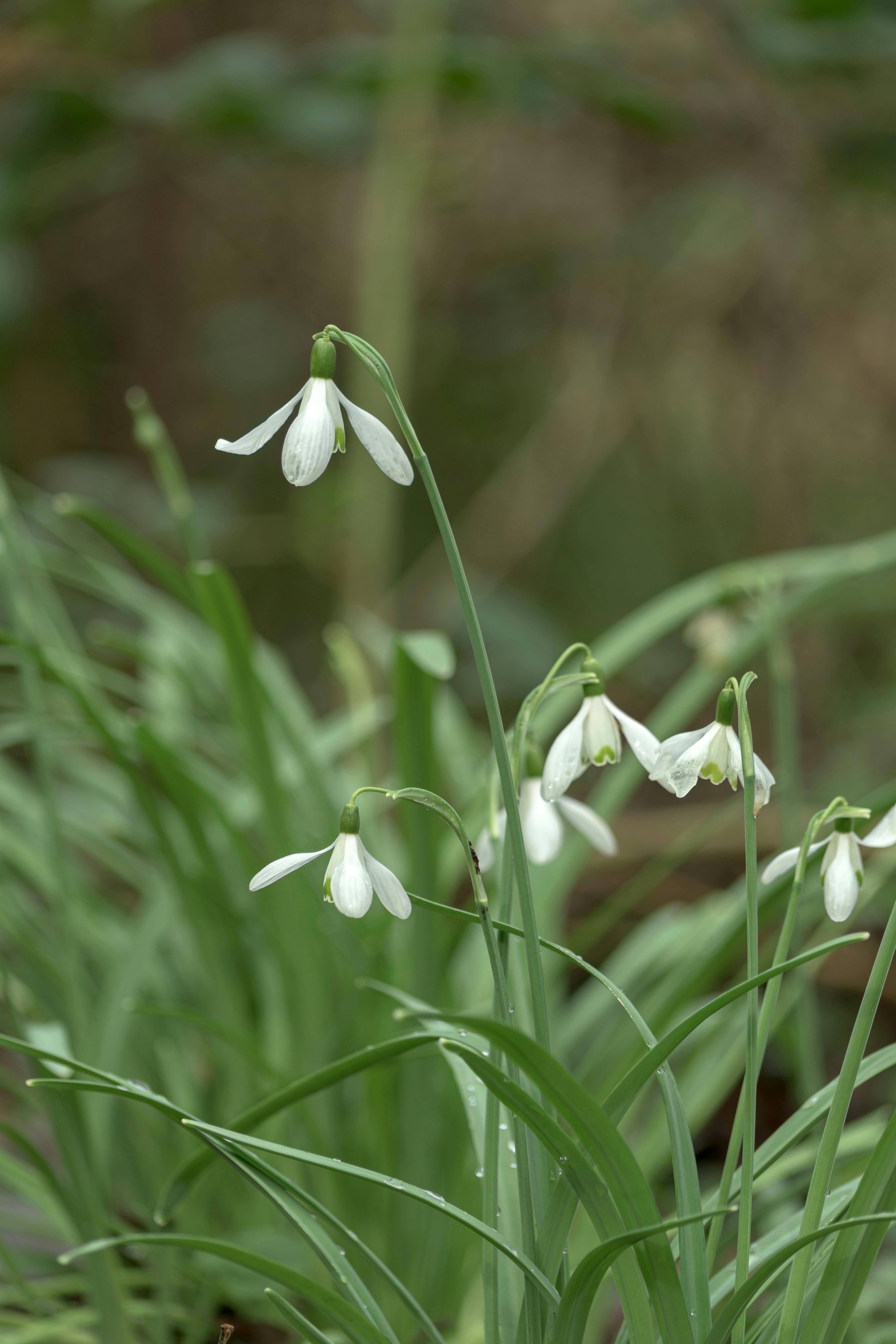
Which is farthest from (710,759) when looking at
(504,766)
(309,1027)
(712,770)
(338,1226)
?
(309,1027)

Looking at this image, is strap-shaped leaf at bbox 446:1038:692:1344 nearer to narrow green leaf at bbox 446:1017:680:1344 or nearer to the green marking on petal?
narrow green leaf at bbox 446:1017:680:1344

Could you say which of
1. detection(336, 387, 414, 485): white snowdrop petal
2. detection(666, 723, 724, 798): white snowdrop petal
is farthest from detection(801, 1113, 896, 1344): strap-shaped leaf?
detection(336, 387, 414, 485): white snowdrop petal

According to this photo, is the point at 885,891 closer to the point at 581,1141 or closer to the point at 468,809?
the point at 468,809

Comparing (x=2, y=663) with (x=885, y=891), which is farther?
(x=885, y=891)

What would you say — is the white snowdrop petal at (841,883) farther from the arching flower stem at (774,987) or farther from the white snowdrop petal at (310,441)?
the white snowdrop petal at (310,441)

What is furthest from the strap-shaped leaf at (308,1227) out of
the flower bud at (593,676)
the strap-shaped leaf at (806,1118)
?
the flower bud at (593,676)

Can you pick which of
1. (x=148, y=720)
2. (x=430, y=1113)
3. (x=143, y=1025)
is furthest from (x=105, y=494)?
(x=430, y=1113)

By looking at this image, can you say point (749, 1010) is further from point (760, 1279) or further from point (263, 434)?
point (263, 434)

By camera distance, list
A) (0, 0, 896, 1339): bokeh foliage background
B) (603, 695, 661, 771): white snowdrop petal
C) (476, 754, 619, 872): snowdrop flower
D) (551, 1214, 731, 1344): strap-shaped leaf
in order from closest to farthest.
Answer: (551, 1214, 731, 1344): strap-shaped leaf, (603, 695, 661, 771): white snowdrop petal, (476, 754, 619, 872): snowdrop flower, (0, 0, 896, 1339): bokeh foliage background
